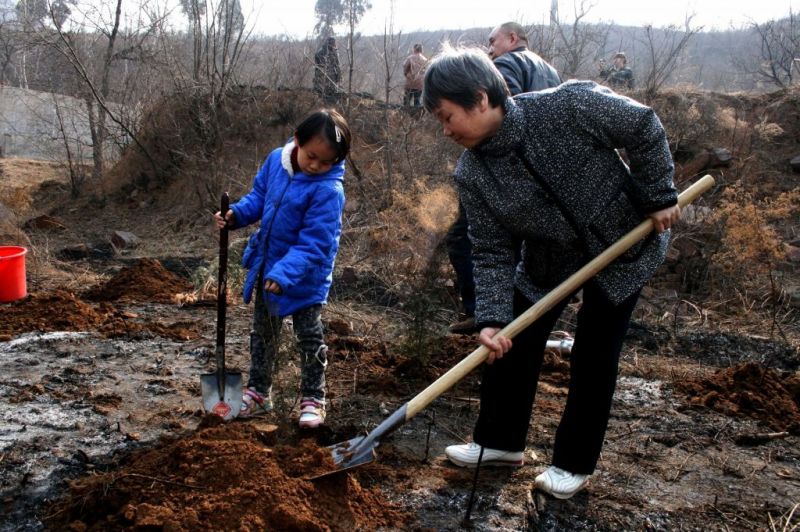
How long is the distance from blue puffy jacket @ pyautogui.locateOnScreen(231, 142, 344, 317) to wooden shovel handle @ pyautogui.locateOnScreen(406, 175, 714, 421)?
859 millimetres

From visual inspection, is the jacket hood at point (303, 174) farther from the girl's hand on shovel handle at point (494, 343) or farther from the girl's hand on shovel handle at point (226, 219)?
the girl's hand on shovel handle at point (494, 343)

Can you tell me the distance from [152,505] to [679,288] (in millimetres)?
6793

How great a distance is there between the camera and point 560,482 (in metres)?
2.75

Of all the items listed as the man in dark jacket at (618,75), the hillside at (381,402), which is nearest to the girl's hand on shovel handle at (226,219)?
the hillside at (381,402)

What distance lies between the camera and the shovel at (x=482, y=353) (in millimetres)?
2508

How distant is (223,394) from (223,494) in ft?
3.41

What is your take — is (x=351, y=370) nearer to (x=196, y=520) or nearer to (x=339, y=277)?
(x=196, y=520)

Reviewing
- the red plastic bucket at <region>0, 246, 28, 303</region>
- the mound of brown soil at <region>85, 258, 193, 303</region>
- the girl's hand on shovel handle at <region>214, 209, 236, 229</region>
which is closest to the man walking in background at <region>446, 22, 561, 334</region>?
the girl's hand on shovel handle at <region>214, 209, 236, 229</region>

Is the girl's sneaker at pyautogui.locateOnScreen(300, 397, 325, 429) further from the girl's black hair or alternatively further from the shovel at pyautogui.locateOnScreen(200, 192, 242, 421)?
the girl's black hair

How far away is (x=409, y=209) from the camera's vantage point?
812 centimetres

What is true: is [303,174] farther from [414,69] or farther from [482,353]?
[414,69]

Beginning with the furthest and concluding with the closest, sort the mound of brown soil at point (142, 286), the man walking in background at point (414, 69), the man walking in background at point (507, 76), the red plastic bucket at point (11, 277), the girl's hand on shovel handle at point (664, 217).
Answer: the man walking in background at point (414, 69)
the mound of brown soil at point (142, 286)
the red plastic bucket at point (11, 277)
the man walking in background at point (507, 76)
the girl's hand on shovel handle at point (664, 217)

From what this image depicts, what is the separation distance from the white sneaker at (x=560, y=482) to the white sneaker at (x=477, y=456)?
24 cm

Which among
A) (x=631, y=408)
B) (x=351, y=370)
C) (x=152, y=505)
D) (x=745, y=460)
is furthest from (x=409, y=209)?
(x=152, y=505)
